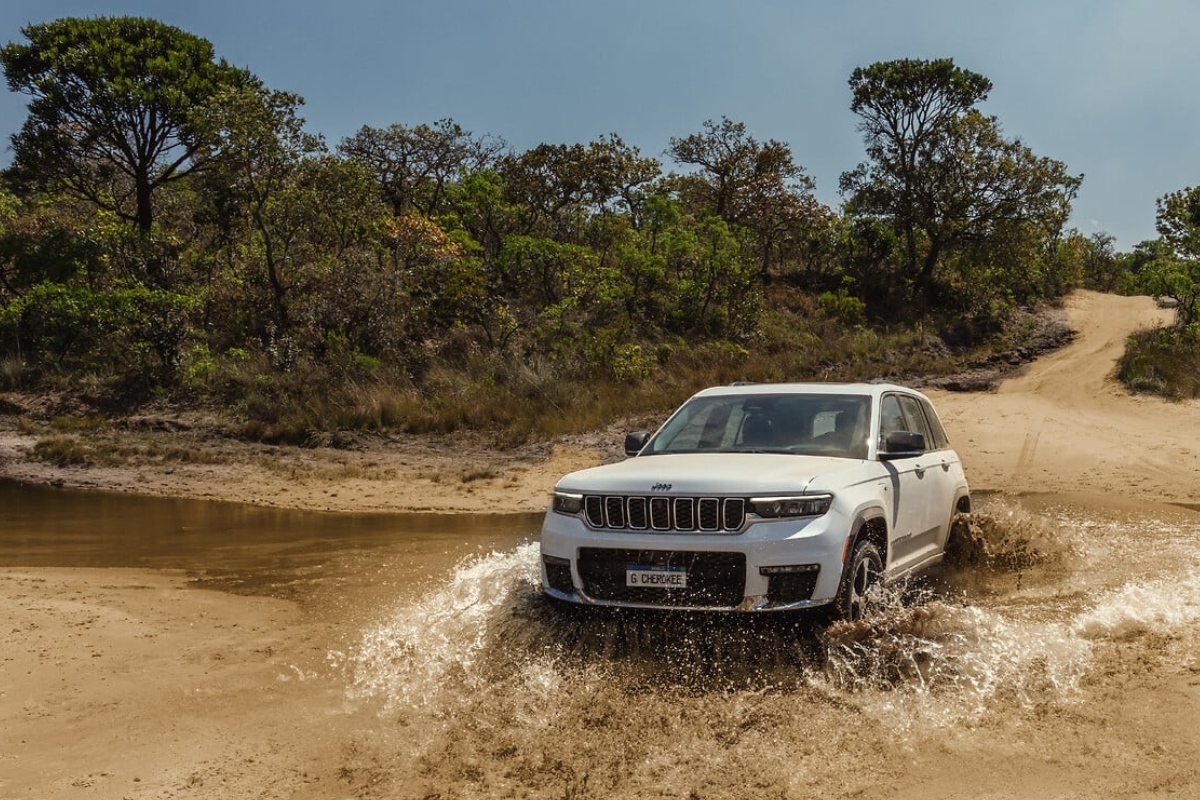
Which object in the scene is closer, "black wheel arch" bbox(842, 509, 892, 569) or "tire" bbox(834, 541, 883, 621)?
"tire" bbox(834, 541, 883, 621)

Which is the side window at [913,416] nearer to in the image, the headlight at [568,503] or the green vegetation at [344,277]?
the headlight at [568,503]

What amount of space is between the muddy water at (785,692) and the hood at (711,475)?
28.5 inches

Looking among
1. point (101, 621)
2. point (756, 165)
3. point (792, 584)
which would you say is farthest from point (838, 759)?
point (756, 165)

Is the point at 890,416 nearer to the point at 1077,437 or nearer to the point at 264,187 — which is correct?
the point at 1077,437

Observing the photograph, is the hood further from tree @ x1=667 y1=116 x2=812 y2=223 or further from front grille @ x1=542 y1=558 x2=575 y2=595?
tree @ x1=667 y1=116 x2=812 y2=223

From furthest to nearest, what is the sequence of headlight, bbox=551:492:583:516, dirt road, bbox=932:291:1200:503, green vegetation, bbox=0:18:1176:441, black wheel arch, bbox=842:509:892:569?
green vegetation, bbox=0:18:1176:441 < dirt road, bbox=932:291:1200:503 < headlight, bbox=551:492:583:516 < black wheel arch, bbox=842:509:892:569

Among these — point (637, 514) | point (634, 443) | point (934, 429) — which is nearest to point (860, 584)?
point (637, 514)

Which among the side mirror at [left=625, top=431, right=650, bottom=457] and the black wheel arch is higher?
the side mirror at [left=625, top=431, right=650, bottom=457]

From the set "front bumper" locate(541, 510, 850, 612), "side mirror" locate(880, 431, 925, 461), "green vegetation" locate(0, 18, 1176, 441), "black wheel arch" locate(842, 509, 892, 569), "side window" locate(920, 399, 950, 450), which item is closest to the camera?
"front bumper" locate(541, 510, 850, 612)

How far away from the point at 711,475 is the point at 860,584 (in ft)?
3.61

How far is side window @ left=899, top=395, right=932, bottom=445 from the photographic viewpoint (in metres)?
7.67

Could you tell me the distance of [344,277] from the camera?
2247 centimetres

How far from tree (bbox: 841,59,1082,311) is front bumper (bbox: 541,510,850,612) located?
31.2m

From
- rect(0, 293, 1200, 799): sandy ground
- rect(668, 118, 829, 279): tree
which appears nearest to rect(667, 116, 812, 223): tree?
rect(668, 118, 829, 279): tree
